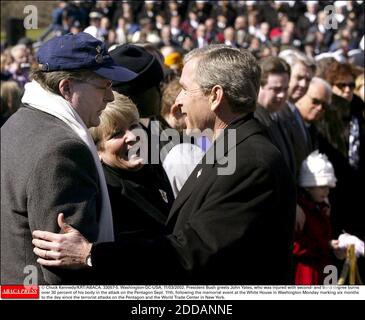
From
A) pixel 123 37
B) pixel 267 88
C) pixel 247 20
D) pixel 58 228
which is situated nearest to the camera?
pixel 58 228

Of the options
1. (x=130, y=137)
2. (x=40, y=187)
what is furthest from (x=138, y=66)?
(x=40, y=187)

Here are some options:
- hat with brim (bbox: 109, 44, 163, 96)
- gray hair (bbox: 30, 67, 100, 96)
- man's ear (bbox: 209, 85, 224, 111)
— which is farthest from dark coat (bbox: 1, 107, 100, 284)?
hat with brim (bbox: 109, 44, 163, 96)

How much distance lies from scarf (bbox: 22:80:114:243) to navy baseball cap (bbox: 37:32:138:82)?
103 mm

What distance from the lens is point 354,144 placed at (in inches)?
301

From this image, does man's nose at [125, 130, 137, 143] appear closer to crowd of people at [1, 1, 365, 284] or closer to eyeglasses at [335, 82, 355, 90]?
crowd of people at [1, 1, 365, 284]

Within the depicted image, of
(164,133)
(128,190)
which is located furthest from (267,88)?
(128,190)

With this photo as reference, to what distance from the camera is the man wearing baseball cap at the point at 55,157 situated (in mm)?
3146

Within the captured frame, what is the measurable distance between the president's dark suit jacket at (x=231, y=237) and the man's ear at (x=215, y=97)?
164 millimetres

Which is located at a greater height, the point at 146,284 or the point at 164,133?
the point at 164,133

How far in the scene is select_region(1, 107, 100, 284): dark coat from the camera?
3139 millimetres

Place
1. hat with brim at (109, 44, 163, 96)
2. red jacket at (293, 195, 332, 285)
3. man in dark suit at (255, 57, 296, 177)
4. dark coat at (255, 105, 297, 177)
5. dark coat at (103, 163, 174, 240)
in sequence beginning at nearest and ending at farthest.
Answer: dark coat at (103, 163, 174, 240) < hat with brim at (109, 44, 163, 96) < red jacket at (293, 195, 332, 285) < dark coat at (255, 105, 297, 177) < man in dark suit at (255, 57, 296, 177)

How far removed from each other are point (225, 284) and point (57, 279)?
61cm

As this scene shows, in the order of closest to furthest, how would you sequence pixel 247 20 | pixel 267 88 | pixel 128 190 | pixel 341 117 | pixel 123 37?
1. pixel 128 190
2. pixel 267 88
3. pixel 341 117
4. pixel 123 37
5. pixel 247 20
